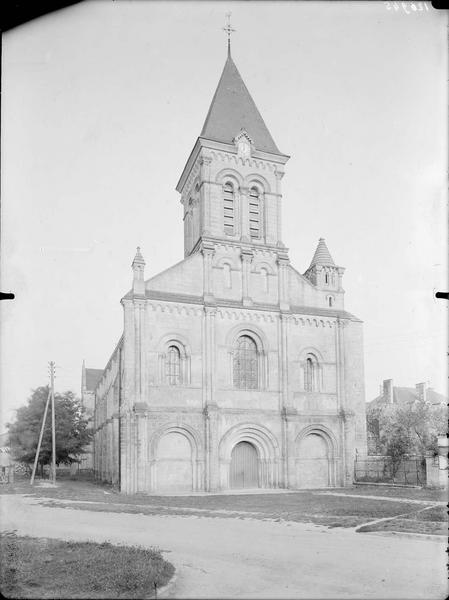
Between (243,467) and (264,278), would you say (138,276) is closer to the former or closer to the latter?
(264,278)

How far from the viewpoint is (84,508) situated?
20078 mm

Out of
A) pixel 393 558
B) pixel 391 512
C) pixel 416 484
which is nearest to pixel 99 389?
pixel 416 484

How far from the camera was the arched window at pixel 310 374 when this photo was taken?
107ft

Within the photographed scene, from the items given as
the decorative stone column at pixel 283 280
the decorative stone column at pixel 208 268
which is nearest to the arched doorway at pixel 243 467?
the decorative stone column at pixel 283 280

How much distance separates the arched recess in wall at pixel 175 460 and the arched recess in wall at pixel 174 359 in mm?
2421

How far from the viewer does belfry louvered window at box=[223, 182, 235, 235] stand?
109ft

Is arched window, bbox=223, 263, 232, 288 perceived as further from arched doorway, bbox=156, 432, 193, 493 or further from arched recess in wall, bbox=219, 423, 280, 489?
arched doorway, bbox=156, 432, 193, 493

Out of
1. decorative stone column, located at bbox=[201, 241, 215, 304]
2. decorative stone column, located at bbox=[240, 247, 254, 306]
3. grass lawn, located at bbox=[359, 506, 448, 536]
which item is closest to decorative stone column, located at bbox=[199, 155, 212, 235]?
decorative stone column, located at bbox=[201, 241, 215, 304]

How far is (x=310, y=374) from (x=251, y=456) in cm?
580

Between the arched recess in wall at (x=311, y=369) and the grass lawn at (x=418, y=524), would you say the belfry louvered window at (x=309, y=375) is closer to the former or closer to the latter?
the arched recess in wall at (x=311, y=369)

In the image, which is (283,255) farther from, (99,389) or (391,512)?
(99,389)

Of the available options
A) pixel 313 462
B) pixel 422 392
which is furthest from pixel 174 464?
pixel 422 392

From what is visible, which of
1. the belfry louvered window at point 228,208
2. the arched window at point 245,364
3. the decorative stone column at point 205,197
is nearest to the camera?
the arched window at point 245,364

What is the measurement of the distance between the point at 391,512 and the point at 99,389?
131 ft
